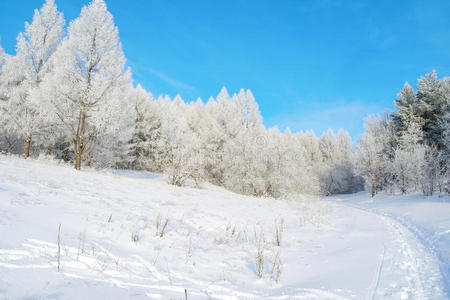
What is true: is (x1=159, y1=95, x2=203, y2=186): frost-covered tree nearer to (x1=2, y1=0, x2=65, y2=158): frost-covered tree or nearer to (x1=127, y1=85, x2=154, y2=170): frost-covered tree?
(x1=2, y1=0, x2=65, y2=158): frost-covered tree

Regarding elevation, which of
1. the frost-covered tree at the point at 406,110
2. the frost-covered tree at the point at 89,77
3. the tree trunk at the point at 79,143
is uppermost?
the frost-covered tree at the point at 406,110

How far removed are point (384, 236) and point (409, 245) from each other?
106 cm

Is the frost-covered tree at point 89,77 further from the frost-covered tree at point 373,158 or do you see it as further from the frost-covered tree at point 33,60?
the frost-covered tree at point 373,158

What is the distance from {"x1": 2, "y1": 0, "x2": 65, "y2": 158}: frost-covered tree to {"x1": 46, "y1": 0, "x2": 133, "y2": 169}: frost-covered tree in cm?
478

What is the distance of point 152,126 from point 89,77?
1971 cm

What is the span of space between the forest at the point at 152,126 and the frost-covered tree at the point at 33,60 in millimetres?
69

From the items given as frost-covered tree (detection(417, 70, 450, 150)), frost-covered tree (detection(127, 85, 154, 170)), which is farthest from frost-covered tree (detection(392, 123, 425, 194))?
frost-covered tree (detection(127, 85, 154, 170))

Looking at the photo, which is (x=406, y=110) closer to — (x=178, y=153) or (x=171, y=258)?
(x=178, y=153)

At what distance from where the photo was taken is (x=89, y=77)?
1348cm

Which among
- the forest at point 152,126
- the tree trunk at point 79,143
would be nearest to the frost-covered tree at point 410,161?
the forest at point 152,126

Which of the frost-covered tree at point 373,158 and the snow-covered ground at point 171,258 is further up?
the frost-covered tree at point 373,158

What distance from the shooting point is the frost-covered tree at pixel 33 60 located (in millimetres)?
16203

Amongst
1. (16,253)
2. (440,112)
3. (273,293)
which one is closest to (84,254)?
(16,253)

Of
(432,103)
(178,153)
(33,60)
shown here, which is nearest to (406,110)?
(432,103)
